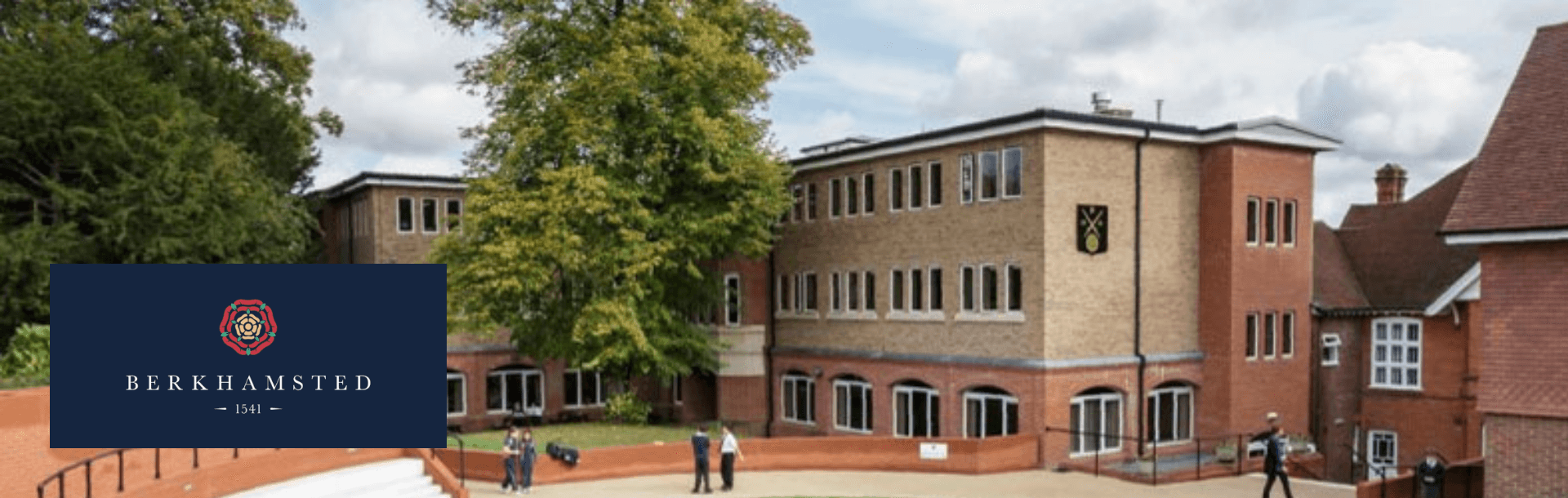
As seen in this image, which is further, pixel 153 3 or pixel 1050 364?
pixel 153 3

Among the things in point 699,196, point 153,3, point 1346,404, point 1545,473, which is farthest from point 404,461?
point 1346,404

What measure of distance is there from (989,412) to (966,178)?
541cm

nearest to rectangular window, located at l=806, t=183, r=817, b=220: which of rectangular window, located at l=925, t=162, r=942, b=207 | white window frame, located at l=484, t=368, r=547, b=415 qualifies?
rectangular window, located at l=925, t=162, r=942, b=207

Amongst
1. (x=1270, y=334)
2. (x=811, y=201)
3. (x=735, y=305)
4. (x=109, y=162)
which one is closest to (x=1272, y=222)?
(x=1270, y=334)

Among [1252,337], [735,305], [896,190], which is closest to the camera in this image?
[1252,337]

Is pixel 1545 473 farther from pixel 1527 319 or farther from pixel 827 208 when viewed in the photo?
pixel 827 208

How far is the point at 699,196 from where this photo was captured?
26922mm

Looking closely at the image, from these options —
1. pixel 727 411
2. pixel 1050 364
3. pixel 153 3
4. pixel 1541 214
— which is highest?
pixel 153 3

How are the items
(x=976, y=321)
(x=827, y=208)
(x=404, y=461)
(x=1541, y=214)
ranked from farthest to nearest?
1. (x=827, y=208)
2. (x=976, y=321)
3. (x=404, y=461)
4. (x=1541, y=214)

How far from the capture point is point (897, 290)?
27562 mm

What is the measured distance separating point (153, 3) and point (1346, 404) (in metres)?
34.8

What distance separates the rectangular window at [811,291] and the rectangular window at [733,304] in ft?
7.15

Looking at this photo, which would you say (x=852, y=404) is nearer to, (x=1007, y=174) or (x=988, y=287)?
(x=988, y=287)

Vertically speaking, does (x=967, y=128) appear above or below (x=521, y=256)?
above
